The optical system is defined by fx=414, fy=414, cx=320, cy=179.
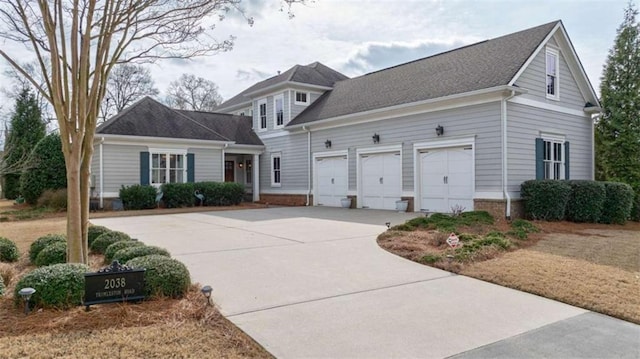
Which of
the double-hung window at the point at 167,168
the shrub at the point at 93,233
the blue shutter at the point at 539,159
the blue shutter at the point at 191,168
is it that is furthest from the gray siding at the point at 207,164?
the blue shutter at the point at 539,159

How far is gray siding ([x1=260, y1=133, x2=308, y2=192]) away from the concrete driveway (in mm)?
12087

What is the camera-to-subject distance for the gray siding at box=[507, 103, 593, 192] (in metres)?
12.4

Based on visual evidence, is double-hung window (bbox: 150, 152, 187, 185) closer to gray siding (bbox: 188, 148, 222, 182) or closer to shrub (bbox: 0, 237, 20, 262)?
gray siding (bbox: 188, 148, 222, 182)

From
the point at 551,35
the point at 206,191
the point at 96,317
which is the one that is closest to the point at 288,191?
the point at 206,191

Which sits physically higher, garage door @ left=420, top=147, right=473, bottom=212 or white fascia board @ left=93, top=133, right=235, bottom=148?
white fascia board @ left=93, top=133, right=235, bottom=148

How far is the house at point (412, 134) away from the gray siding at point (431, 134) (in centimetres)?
4

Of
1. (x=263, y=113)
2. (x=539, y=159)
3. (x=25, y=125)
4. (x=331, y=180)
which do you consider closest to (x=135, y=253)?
(x=539, y=159)

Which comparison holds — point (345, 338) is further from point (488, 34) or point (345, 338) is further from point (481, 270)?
point (488, 34)

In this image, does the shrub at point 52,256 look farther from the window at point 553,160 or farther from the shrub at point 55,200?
the window at point 553,160

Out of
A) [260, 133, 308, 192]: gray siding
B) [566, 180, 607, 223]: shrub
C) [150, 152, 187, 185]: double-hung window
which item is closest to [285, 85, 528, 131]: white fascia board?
[260, 133, 308, 192]: gray siding

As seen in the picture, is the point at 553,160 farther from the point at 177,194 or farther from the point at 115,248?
the point at 177,194

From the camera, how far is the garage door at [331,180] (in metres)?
17.9

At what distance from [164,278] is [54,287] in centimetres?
109

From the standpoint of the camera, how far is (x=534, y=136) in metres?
13.3
